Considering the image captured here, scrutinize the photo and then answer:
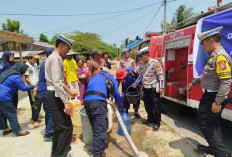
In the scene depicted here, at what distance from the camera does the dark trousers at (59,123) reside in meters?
2.42

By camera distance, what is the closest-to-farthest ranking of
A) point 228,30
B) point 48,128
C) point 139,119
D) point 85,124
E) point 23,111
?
point 228,30
point 85,124
point 48,128
point 139,119
point 23,111

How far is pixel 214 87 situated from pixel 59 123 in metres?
2.41

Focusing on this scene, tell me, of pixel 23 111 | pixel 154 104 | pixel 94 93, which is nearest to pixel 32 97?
pixel 23 111

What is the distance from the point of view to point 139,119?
441 centimetres

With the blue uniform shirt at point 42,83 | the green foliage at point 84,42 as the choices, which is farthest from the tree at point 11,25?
the blue uniform shirt at point 42,83

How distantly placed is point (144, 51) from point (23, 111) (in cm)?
468

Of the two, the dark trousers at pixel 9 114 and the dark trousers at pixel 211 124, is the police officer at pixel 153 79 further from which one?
the dark trousers at pixel 9 114

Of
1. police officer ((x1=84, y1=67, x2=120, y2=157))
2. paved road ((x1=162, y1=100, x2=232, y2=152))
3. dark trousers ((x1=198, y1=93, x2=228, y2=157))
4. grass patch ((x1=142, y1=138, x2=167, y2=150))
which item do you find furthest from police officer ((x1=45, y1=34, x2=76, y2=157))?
paved road ((x1=162, y1=100, x2=232, y2=152))

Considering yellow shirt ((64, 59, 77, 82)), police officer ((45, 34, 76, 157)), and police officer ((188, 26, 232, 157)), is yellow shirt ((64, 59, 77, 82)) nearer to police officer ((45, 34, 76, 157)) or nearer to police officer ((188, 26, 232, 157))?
police officer ((45, 34, 76, 157))

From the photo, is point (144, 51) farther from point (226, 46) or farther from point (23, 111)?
point (23, 111)

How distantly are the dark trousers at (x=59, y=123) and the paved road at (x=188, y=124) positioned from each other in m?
2.52

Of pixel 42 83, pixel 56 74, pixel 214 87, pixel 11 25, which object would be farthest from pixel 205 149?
pixel 11 25

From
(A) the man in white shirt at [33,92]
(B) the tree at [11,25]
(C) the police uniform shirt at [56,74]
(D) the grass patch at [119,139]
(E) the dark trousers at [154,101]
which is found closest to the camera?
(C) the police uniform shirt at [56,74]

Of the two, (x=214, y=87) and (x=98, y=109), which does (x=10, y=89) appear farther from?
(x=214, y=87)
